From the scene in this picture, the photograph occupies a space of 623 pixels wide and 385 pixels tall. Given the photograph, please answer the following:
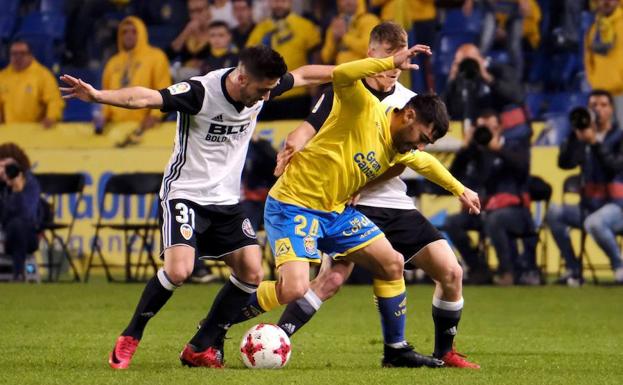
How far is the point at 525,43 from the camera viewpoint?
18.9 meters

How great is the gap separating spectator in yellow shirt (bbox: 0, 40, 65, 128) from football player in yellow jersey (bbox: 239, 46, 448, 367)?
1112 centimetres

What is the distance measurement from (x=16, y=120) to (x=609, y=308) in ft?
28.7

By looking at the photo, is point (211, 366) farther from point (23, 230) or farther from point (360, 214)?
point (23, 230)

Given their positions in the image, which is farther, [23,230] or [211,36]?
[211,36]

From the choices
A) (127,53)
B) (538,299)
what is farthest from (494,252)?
(127,53)

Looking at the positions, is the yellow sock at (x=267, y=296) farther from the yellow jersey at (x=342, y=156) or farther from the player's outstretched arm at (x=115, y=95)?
the player's outstretched arm at (x=115, y=95)

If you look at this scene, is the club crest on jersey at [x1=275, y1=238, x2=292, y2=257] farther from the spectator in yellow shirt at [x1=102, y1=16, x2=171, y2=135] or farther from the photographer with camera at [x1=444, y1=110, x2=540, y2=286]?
the spectator in yellow shirt at [x1=102, y1=16, x2=171, y2=135]

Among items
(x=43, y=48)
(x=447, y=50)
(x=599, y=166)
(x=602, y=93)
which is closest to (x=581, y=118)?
(x=602, y=93)

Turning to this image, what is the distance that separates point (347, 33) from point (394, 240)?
960cm

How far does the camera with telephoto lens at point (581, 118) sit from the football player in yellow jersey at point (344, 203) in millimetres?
8268

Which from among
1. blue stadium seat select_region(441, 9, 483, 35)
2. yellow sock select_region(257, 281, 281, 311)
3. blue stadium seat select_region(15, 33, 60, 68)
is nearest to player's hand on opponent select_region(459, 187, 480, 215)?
yellow sock select_region(257, 281, 281, 311)

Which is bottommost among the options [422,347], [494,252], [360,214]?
[494,252]

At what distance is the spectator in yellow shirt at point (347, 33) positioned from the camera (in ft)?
59.5

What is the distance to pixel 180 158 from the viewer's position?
28.7ft
